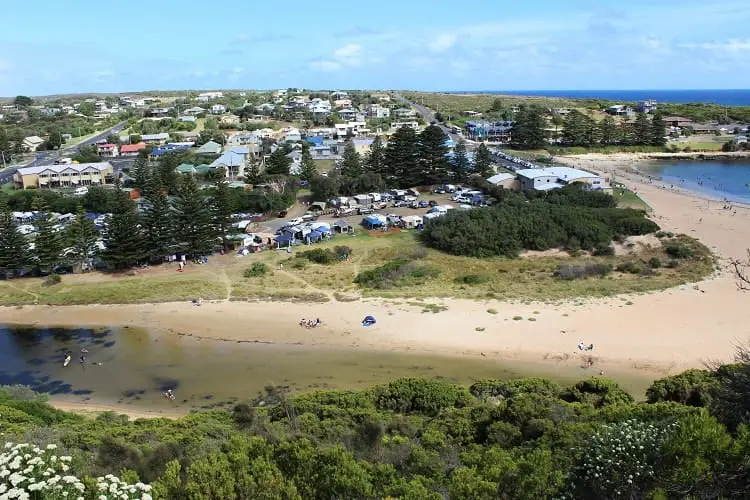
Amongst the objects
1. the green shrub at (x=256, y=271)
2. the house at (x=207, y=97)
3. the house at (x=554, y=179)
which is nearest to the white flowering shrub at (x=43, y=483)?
the green shrub at (x=256, y=271)

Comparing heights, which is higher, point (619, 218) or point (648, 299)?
point (619, 218)

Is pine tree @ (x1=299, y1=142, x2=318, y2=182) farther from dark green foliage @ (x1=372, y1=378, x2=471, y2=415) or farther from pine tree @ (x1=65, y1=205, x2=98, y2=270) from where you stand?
dark green foliage @ (x1=372, y1=378, x2=471, y2=415)

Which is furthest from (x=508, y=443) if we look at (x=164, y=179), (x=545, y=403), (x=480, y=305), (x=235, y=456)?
(x=164, y=179)

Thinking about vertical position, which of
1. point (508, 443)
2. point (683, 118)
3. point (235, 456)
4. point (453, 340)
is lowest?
point (453, 340)

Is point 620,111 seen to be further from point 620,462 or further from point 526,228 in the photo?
point 620,462

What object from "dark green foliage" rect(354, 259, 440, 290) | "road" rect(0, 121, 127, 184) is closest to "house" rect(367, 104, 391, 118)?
"road" rect(0, 121, 127, 184)

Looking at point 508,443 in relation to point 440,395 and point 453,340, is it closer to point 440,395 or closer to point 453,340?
point 440,395

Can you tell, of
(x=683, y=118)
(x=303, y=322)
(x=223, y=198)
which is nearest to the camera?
(x=303, y=322)
